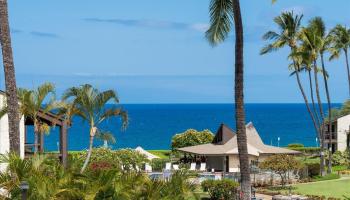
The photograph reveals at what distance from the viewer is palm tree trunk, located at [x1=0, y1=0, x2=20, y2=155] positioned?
57.7ft

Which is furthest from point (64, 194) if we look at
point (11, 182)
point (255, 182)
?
point (255, 182)

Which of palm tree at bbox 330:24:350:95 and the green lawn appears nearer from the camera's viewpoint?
the green lawn

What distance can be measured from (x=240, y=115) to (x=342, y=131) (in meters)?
53.6

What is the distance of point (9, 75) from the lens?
17703 millimetres

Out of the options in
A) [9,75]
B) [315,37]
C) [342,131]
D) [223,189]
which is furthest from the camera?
[342,131]

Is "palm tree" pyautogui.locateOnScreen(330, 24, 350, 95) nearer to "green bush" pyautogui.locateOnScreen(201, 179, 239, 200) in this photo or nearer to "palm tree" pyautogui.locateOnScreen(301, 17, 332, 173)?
"palm tree" pyautogui.locateOnScreen(301, 17, 332, 173)

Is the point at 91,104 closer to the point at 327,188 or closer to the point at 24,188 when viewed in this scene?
the point at 327,188

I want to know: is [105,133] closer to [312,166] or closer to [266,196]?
[266,196]

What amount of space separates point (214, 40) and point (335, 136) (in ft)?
172

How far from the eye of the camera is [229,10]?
2188 cm

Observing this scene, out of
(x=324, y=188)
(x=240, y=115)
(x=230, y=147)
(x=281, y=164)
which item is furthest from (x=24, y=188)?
(x=230, y=147)

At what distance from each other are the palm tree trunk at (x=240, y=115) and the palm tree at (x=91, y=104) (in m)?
14.4

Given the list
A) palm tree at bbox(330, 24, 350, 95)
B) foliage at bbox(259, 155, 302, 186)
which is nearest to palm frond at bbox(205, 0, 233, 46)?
foliage at bbox(259, 155, 302, 186)

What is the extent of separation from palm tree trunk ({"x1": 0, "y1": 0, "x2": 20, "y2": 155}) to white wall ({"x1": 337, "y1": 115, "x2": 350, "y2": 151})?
187 feet
